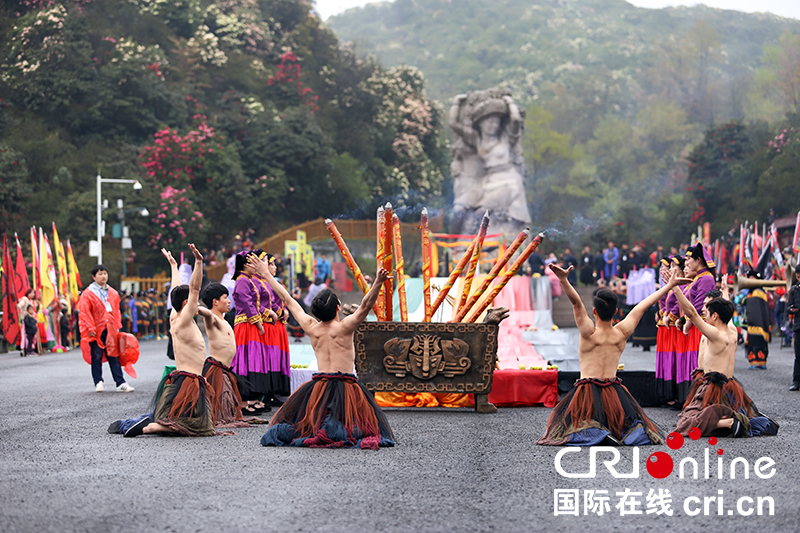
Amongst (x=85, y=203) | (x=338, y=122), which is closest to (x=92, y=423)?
(x=85, y=203)

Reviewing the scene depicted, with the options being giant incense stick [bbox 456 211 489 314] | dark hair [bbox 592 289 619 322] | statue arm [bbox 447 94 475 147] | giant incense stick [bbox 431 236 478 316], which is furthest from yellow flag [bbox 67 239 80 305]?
dark hair [bbox 592 289 619 322]

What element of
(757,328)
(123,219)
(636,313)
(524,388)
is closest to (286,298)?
(636,313)

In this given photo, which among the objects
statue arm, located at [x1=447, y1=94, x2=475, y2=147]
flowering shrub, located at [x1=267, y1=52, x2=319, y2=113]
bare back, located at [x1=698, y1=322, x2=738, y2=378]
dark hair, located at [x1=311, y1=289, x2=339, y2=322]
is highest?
flowering shrub, located at [x1=267, y1=52, x2=319, y2=113]

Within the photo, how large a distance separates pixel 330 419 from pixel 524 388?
367 cm

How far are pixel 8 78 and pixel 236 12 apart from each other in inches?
557

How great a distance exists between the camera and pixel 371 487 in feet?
18.8

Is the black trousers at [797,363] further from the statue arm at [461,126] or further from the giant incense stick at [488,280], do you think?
the statue arm at [461,126]

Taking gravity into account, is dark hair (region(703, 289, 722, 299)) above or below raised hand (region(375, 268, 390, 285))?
below

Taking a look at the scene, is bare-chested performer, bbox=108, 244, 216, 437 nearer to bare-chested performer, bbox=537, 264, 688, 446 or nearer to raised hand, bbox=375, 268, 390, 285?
raised hand, bbox=375, 268, 390, 285

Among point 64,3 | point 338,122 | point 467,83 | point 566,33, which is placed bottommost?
point 338,122

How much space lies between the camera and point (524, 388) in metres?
10.5

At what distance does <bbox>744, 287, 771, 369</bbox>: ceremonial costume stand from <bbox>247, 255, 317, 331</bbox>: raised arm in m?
9.79

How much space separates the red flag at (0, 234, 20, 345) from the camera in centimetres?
1945

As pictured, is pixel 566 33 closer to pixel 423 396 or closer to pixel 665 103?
pixel 665 103
